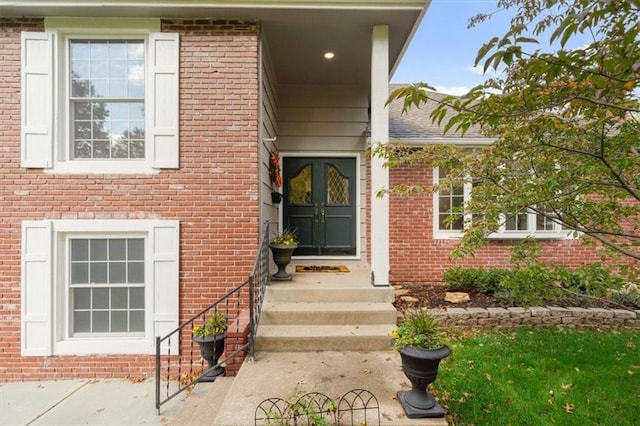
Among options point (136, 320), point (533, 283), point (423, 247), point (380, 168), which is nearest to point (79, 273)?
point (136, 320)

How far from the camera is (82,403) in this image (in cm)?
365

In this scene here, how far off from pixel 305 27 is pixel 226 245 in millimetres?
3164

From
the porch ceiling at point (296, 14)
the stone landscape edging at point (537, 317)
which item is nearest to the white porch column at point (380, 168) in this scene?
the porch ceiling at point (296, 14)

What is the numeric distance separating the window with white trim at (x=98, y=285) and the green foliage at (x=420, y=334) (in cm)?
302

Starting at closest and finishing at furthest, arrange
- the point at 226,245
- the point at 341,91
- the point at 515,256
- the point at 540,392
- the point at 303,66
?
the point at 540,392 < the point at 515,256 < the point at 226,245 < the point at 303,66 < the point at 341,91

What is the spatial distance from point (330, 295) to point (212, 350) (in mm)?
1525

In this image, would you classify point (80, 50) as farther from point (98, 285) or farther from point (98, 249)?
point (98, 285)

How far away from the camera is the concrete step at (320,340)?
3516 millimetres

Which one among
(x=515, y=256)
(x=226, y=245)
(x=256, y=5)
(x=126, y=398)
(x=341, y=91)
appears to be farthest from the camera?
(x=341, y=91)

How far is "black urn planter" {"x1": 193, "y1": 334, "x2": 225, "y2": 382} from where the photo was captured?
365 cm

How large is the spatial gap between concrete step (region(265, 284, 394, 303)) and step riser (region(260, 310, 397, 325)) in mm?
311

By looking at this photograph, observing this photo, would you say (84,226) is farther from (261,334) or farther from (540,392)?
(540,392)

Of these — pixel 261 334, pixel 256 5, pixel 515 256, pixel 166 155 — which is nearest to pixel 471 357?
pixel 515 256

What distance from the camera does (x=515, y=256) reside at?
3.47 meters
